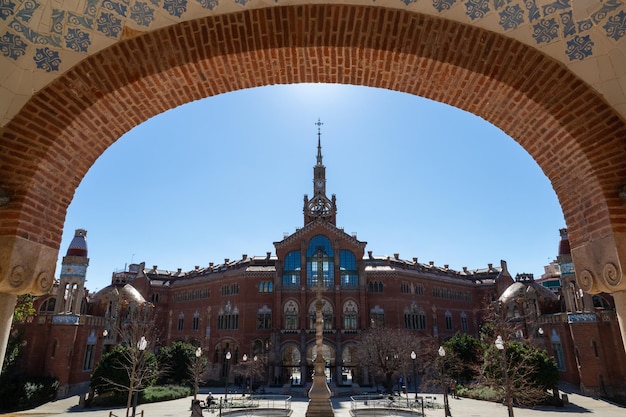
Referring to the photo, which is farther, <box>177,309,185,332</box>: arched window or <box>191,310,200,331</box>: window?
<box>177,309,185,332</box>: arched window

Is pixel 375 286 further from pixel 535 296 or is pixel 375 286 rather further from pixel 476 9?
pixel 476 9

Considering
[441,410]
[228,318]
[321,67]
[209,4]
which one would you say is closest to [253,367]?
[228,318]

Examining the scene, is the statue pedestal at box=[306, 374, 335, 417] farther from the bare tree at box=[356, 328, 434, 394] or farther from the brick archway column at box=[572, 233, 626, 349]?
the brick archway column at box=[572, 233, 626, 349]

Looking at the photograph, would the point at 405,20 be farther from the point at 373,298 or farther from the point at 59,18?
the point at 373,298

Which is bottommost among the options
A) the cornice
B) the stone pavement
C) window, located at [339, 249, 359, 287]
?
the stone pavement

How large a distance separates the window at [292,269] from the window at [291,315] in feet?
8.54

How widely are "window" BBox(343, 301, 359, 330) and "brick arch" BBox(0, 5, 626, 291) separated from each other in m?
43.7

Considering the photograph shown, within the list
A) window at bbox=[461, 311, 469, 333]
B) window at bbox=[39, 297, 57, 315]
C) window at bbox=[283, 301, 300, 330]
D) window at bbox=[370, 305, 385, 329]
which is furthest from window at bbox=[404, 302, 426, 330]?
window at bbox=[39, 297, 57, 315]

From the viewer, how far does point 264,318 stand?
47562mm

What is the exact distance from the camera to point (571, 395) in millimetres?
32406

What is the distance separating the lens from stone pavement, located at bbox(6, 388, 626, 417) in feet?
82.0

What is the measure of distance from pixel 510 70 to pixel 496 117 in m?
0.68

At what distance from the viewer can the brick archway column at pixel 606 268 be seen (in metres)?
3.69

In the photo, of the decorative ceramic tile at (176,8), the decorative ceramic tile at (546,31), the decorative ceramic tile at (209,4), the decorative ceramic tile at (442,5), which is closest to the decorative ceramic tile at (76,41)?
the decorative ceramic tile at (176,8)
